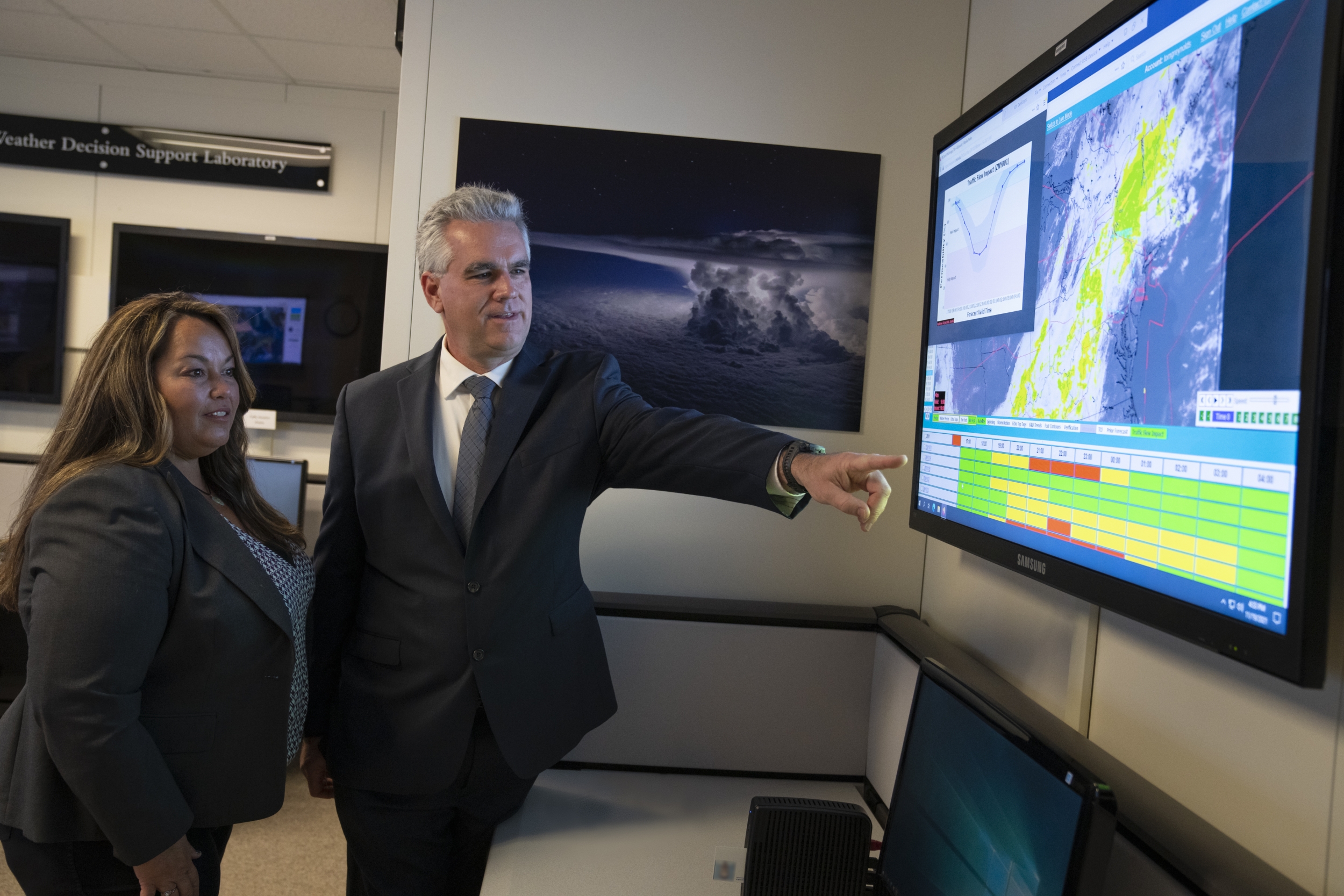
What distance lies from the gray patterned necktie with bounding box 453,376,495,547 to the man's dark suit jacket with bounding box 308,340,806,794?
0.04m

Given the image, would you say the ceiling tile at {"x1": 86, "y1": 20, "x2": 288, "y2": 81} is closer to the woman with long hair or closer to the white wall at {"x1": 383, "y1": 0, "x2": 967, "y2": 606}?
the white wall at {"x1": 383, "y1": 0, "x2": 967, "y2": 606}

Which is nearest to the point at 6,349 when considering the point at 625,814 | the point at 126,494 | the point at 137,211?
the point at 137,211

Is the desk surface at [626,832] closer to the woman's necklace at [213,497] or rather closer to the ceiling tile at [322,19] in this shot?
the woman's necklace at [213,497]

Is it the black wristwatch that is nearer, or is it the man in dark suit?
the black wristwatch

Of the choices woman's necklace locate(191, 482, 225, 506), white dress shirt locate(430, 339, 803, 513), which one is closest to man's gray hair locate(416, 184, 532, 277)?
white dress shirt locate(430, 339, 803, 513)

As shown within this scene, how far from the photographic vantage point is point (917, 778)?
1.23m

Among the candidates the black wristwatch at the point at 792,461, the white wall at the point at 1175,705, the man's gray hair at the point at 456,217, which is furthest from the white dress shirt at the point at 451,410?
the white wall at the point at 1175,705

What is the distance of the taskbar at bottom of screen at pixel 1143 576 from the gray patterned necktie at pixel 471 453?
89cm

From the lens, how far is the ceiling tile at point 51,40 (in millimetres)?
3447

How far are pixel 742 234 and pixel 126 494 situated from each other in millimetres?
1465

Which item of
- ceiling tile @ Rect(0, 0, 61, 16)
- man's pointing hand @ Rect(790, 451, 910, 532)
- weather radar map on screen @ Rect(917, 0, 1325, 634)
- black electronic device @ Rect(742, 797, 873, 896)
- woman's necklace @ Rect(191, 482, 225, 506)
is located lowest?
black electronic device @ Rect(742, 797, 873, 896)

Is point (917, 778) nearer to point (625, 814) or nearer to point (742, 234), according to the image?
point (625, 814)

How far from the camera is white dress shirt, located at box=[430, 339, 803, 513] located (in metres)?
1.56

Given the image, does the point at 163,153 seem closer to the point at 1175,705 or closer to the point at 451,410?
the point at 451,410
